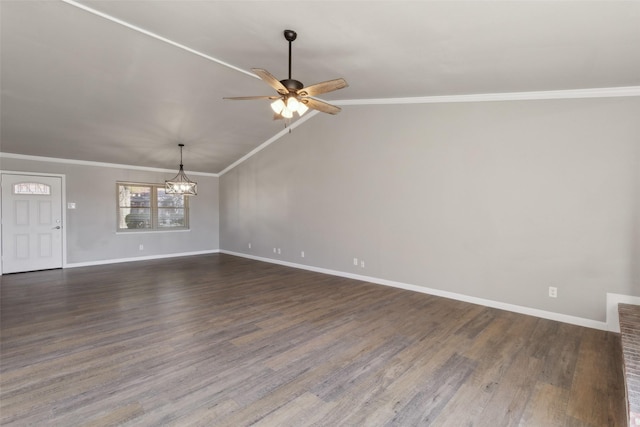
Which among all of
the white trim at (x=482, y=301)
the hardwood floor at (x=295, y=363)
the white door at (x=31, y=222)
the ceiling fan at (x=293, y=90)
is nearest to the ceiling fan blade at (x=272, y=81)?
the ceiling fan at (x=293, y=90)

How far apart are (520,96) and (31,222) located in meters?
9.14

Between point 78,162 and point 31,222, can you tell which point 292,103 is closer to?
point 78,162

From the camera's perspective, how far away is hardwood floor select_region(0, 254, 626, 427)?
2141mm

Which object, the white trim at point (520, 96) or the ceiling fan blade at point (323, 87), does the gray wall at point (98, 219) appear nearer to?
the white trim at point (520, 96)

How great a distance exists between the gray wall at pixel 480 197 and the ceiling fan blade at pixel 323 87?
264cm

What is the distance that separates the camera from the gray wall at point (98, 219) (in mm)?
6930

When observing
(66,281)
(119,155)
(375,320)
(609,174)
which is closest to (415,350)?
(375,320)

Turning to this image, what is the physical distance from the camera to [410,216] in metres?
5.17

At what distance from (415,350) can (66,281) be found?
6.19m

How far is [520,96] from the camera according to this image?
13.4ft

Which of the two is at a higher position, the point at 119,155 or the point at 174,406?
the point at 119,155

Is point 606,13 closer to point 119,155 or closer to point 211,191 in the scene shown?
point 119,155

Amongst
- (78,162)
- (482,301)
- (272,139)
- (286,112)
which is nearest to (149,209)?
(78,162)

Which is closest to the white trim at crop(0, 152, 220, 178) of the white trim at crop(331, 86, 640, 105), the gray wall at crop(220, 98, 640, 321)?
the gray wall at crop(220, 98, 640, 321)
